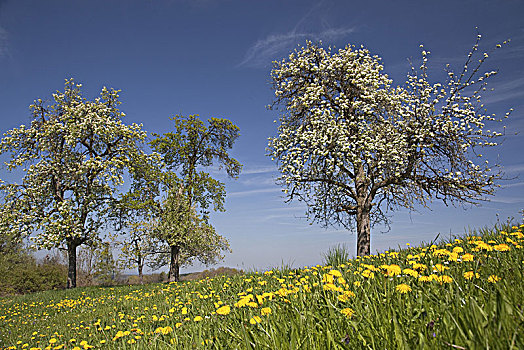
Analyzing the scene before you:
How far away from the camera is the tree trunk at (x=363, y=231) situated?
13047 millimetres

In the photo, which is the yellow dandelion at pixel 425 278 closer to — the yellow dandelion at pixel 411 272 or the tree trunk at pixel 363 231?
the yellow dandelion at pixel 411 272

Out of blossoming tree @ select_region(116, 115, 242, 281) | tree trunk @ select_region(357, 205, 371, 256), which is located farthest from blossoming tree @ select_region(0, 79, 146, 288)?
tree trunk @ select_region(357, 205, 371, 256)

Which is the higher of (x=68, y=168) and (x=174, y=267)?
(x=68, y=168)

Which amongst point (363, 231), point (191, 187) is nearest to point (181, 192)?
point (191, 187)

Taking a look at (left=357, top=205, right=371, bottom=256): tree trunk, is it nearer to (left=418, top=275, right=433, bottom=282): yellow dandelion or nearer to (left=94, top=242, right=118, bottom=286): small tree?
(left=418, top=275, right=433, bottom=282): yellow dandelion

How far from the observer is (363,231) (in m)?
13.3

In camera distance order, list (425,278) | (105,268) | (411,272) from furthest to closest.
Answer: (105,268) < (411,272) < (425,278)

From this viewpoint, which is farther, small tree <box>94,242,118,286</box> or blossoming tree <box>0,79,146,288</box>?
small tree <box>94,242,118,286</box>

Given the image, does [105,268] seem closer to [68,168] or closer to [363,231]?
[68,168]

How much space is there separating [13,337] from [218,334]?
8326 mm

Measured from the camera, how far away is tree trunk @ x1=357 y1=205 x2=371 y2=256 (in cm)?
1305

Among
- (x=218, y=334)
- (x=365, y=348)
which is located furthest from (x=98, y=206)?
(x=365, y=348)

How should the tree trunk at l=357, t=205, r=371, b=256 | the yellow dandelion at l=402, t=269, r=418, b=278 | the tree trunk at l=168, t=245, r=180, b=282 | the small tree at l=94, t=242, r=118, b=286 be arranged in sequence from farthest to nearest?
the small tree at l=94, t=242, r=118, b=286
the tree trunk at l=168, t=245, r=180, b=282
the tree trunk at l=357, t=205, r=371, b=256
the yellow dandelion at l=402, t=269, r=418, b=278

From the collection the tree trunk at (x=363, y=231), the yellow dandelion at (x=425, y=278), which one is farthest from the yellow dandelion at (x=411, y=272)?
the tree trunk at (x=363, y=231)
